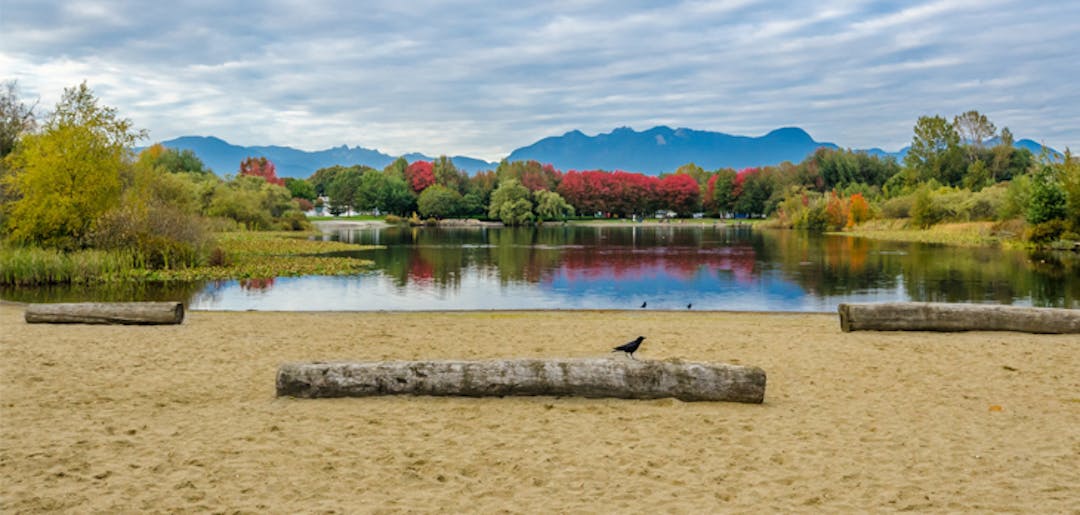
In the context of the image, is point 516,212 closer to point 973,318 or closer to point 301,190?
point 301,190

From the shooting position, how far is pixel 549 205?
389 ft

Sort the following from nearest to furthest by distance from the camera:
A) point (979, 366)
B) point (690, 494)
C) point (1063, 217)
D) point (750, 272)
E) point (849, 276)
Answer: point (690, 494)
point (979, 366)
point (849, 276)
point (750, 272)
point (1063, 217)

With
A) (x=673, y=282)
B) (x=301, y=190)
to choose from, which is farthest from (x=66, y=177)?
(x=301, y=190)

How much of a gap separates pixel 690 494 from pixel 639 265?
34.9 metres

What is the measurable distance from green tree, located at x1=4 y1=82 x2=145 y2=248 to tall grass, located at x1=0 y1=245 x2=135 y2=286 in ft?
3.33

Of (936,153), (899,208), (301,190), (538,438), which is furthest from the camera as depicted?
(301,190)

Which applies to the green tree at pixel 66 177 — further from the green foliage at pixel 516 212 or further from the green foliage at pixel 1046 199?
the green foliage at pixel 516 212

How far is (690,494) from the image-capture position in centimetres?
611

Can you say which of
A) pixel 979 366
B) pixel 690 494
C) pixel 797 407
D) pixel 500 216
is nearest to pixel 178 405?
pixel 690 494

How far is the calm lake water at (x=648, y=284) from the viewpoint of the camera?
24438mm

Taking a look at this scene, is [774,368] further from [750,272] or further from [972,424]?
[750,272]

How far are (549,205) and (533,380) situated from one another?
110m

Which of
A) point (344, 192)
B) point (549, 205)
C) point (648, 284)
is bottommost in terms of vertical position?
point (648, 284)

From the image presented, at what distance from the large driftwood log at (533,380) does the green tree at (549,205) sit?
110 m
